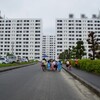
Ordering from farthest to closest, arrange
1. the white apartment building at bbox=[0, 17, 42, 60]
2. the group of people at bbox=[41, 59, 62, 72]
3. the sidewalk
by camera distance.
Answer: the white apartment building at bbox=[0, 17, 42, 60] < the group of people at bbox=[41, 59, 62, 72] < the sidewalk

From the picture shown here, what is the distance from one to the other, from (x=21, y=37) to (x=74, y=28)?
35235mm

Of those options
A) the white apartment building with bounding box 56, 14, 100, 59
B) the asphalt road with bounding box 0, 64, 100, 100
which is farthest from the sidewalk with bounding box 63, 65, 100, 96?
the white apartment building with bounding box 56, 14, 100, 59

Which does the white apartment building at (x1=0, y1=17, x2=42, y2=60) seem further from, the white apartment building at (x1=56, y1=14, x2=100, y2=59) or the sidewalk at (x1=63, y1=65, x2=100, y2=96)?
the sidewalk at (x1=63, y1=65, x2=100, y2=96)

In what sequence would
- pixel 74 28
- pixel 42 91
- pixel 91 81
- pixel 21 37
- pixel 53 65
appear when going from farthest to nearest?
pixel 21 37
pixel 74 28
pixel 53 65
pixel 91 81
pixel 42 91

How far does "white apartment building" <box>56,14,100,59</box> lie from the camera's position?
169m

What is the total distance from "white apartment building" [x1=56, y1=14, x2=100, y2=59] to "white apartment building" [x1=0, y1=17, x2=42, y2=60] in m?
13.1

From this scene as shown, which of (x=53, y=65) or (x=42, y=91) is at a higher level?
(x=53, y=65)

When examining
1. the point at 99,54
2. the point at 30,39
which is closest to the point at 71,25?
the point at 30,39

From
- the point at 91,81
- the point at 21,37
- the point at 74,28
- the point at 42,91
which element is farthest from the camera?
the point at 21,37

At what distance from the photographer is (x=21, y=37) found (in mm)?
172875

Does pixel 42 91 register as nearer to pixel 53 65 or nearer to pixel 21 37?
pixel 53 65

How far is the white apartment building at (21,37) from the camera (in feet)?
559

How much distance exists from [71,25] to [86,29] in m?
10.1

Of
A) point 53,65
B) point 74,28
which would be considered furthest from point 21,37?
point 53,65
